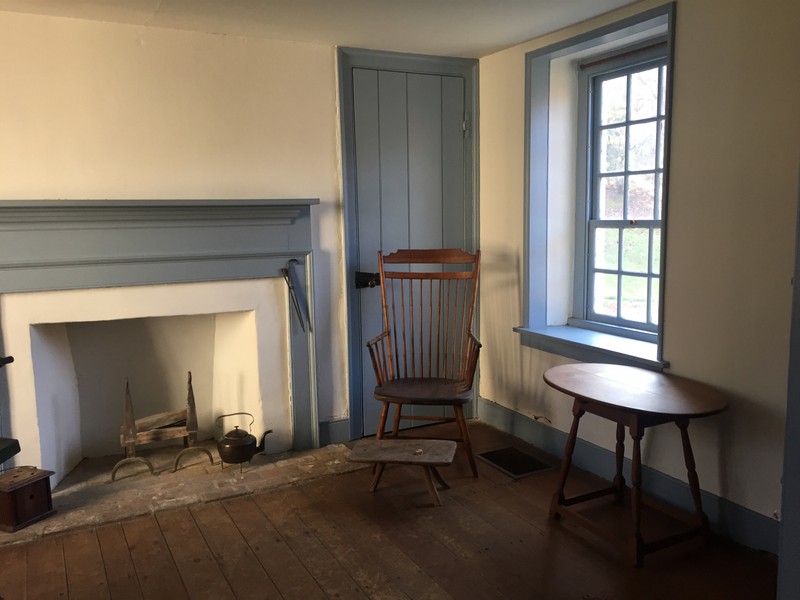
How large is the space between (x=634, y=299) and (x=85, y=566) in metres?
2.65

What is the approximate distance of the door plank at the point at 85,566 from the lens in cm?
228

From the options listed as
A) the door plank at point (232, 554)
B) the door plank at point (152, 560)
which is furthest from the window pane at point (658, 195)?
the door plank at point (152, 560)

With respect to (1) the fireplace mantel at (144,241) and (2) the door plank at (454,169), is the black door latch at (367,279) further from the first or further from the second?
(2) the door plank at (454,169)

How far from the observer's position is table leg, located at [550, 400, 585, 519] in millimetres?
2631

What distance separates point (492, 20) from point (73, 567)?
2.86 meters

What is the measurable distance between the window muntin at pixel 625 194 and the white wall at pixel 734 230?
384 millimetres

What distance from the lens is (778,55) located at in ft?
7.43

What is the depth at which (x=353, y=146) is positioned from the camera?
3.55m

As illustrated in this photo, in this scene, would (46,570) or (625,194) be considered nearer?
(46,570)

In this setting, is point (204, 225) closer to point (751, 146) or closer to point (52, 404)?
point (52, 404)

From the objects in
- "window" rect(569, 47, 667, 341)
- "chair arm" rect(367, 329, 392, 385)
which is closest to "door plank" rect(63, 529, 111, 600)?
"chair arm" rect(367, 329, 392, 385)

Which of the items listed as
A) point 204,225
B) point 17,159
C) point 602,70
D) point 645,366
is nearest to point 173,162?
point 204,225

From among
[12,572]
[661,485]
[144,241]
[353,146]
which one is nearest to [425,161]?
[353,146]

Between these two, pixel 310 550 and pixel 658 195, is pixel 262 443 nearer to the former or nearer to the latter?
pixel 310 550
